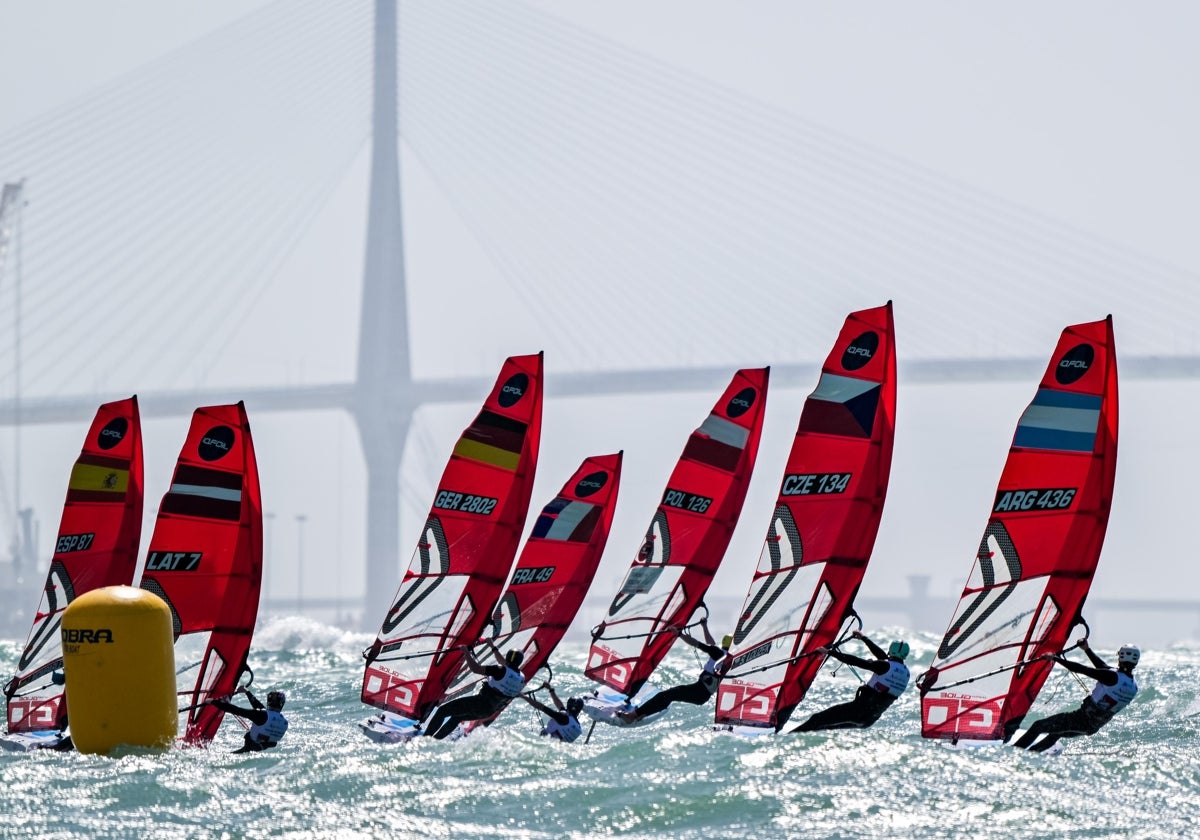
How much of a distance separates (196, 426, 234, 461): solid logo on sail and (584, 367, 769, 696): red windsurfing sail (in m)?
2.89

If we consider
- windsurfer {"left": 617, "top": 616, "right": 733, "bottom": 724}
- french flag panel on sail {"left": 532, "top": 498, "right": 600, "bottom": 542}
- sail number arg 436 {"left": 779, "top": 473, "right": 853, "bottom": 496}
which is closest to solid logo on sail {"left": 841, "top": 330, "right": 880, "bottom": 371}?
sail number arg 436 {"left": 779, "top": 473, "right": 853, "bottom": 496}

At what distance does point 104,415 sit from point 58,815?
419 cm

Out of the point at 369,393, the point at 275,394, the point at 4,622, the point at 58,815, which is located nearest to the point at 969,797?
the point at 58,815

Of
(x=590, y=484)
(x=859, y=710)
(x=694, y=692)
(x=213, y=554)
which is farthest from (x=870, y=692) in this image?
(x=213, y=554)

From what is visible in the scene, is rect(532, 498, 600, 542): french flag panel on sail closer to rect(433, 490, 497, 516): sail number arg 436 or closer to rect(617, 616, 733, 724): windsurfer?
rect(433, 490, 497, 516): sail number arg 436

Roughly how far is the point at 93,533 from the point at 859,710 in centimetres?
447

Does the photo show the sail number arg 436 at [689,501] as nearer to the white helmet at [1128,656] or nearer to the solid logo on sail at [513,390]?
the solid logo on sail at [513,390]

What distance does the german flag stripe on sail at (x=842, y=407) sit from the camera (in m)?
10.3

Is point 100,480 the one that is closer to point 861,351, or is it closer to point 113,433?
point 113,433

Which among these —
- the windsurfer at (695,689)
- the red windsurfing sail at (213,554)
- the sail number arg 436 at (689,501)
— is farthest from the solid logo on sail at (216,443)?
the sail number arg 436 at (689,501)

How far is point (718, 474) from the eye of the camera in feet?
39.9

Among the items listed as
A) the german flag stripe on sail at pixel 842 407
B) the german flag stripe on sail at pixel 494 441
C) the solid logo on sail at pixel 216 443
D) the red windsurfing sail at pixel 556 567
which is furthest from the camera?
the red windsurfing sail at pixel 556 567

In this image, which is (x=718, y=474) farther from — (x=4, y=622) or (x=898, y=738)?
(x=4, y=622)

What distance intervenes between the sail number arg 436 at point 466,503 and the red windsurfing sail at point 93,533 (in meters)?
1.77
